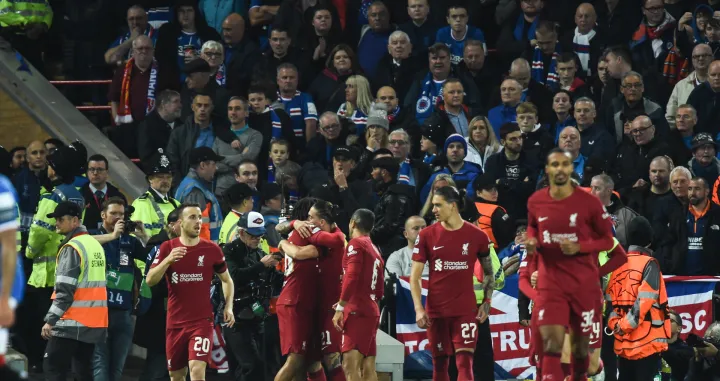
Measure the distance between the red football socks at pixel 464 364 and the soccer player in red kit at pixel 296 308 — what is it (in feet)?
4.98

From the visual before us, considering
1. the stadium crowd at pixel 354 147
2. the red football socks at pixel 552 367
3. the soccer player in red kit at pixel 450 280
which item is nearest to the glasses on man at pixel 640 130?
the stadium crowd at pixel 354 147

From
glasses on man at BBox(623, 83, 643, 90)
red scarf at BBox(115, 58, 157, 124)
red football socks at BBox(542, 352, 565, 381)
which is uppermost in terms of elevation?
red scarf at BBox(115, 58, 157, 124)

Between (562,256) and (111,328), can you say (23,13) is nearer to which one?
(111,328)

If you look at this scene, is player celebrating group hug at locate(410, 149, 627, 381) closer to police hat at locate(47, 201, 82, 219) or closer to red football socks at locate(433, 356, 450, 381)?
red football socks at locate(433, 356, 450, 381)

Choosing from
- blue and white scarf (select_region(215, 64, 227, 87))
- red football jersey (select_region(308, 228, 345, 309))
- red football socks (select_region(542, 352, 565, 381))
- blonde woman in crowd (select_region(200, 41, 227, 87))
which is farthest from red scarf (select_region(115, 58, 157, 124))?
red football socks (select_region(542, 352, 565, 381))

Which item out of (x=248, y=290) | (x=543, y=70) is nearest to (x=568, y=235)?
(x=248, y=290)

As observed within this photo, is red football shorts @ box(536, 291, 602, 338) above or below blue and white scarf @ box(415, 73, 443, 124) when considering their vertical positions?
below

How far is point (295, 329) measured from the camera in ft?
50.0

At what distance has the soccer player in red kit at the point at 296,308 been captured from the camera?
50.0 ft

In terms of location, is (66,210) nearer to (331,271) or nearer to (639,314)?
(331,271)

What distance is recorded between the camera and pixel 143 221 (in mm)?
17156

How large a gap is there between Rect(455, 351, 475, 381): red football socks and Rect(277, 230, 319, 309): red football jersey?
162cm

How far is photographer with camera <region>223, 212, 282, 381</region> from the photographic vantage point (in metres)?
16.1

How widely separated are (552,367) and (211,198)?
20.0 ft
